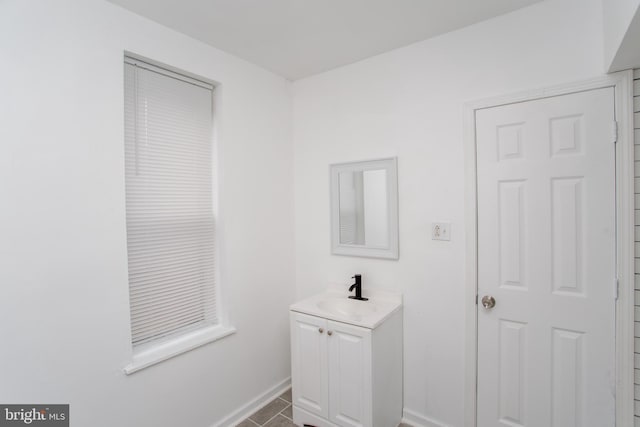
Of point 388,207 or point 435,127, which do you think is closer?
point 435,127

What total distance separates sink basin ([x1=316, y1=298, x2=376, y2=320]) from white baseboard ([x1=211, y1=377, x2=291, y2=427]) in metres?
0.85

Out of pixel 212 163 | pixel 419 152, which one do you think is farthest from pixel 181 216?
pixel 419 152

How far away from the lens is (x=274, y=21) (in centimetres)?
185

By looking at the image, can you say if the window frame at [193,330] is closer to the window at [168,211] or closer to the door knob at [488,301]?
the window at [168,211]

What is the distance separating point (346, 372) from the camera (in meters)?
1.92

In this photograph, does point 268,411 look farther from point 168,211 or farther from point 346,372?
point 168,211

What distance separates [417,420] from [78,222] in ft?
7.88

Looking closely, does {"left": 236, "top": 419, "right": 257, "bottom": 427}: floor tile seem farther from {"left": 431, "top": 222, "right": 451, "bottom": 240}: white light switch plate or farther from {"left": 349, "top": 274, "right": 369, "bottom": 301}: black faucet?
{"left": 431, "top": 222, "right": 451, "bottom": 240}: white light switch plate

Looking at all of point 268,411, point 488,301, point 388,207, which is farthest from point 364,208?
point 268,411

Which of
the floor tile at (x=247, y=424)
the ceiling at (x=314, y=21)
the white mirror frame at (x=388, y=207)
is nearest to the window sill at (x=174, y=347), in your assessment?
the floor tile at (x=247, y=424)

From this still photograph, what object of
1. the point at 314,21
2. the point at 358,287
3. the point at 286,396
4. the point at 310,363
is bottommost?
the point at 286,396

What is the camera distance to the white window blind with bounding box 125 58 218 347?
1.83 m

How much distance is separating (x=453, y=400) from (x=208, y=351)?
5.34 feet

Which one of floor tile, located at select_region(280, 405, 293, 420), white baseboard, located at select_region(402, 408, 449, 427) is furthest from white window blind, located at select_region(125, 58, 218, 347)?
white baseboard, located at select_region(402, 408, 449, 427)
